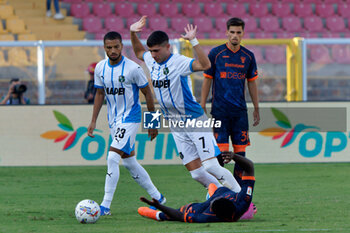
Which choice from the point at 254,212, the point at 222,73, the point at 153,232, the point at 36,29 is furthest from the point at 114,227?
the point at 36,29

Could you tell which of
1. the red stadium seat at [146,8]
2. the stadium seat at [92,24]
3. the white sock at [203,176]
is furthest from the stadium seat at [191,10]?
the white sock at [203,176]

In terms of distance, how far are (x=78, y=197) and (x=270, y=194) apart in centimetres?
262

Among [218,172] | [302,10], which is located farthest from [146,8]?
[218,172]

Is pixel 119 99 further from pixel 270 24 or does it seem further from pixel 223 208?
pixel 270 24

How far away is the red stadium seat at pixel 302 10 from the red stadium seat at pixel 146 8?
470cm

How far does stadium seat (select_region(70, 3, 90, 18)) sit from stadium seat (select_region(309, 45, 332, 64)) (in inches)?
343

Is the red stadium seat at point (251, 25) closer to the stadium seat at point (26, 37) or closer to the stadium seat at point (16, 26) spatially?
the stadium seat at point (26, 37)

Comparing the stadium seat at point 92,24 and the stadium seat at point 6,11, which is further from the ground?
the stadium seat at point 6,11

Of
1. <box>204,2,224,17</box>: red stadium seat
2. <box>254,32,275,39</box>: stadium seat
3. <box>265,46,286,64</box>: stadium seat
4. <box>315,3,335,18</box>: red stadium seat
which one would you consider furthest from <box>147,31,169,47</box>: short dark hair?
<box>315,3,335,18</box>: red stadium seat

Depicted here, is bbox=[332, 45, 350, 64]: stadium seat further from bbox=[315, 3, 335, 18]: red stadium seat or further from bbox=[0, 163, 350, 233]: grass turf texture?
bbox=[315, 3, 335, 18]: red stadium seat

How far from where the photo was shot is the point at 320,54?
14.7 metres

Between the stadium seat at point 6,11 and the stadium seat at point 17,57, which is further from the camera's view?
the stadium seat at point 6,11

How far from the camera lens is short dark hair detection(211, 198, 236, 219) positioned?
6387 millimetres

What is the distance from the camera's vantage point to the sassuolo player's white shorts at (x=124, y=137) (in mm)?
8008
